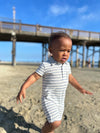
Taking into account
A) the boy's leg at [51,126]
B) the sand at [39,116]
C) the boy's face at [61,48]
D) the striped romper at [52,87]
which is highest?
the boy's face at [61,48]

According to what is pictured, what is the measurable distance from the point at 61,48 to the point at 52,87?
0.53 m

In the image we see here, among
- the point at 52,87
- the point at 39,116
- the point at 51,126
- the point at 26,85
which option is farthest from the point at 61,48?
the point at 39,116

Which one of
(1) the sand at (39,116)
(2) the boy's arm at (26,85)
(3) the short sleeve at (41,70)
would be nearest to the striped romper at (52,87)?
(3) the short sleeve at (41,70)

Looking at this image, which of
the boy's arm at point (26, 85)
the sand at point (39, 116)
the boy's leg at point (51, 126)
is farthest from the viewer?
the sand at point (39, 116)

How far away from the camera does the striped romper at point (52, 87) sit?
160 cm

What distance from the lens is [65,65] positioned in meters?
1.82

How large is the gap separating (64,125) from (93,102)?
121 centimetres

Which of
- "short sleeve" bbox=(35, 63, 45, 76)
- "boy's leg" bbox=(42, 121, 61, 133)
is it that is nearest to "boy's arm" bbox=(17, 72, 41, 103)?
"short sleeve" bbox=(35, 63, 45, 76)

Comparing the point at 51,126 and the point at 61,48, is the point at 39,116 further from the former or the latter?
the point at 61,48

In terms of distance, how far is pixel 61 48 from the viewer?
Result: 63.0 inches

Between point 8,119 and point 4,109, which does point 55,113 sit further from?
point 4,109

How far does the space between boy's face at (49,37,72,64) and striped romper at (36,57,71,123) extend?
0.36 ft

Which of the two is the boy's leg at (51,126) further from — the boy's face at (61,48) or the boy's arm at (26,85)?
the boy's face at (61,48)

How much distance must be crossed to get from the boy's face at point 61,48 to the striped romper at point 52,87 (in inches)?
4.4
